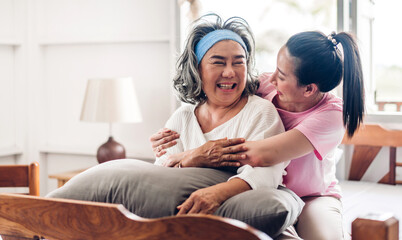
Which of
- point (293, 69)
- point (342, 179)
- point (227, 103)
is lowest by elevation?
point (342, 179)

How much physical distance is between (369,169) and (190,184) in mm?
1940

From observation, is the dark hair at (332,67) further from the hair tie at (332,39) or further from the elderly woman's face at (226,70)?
the elderly woman's face at (226,70)

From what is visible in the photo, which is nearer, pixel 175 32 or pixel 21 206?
pixel 21 206

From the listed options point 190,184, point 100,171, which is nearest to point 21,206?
point 100,171

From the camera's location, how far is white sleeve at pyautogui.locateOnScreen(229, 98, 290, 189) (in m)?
1.26

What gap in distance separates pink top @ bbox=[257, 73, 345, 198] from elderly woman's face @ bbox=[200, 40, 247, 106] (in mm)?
174

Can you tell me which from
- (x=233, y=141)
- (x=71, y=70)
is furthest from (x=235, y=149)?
(x=71, y=70)

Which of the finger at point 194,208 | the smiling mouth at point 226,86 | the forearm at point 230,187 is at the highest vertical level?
the smiling mouth at point 226,86

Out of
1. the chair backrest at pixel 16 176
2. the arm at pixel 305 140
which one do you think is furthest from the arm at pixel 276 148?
the chair backrest at pixel 16 176

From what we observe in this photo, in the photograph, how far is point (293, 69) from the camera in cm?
154

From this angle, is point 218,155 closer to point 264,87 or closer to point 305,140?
point 305,140

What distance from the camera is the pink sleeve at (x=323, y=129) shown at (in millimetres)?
1460

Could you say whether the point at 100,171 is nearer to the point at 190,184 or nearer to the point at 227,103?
the point at 190,184

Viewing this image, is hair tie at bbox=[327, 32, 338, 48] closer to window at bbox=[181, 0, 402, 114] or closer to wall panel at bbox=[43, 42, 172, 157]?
window at bbox=[181, 0, 402, 114]
